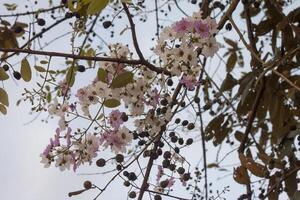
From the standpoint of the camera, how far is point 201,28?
5.20 ft

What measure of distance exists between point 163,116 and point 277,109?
955 millimetres

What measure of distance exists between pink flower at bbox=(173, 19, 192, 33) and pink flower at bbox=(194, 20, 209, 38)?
0.8 inches

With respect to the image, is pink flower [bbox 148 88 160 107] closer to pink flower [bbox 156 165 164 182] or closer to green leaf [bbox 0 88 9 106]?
pink flower [bbox 156 165 164 182]

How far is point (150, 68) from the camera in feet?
5.07

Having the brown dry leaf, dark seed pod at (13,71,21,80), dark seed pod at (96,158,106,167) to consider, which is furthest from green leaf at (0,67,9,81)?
the brown dry leaf

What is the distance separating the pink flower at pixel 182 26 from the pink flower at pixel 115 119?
0.30 metres

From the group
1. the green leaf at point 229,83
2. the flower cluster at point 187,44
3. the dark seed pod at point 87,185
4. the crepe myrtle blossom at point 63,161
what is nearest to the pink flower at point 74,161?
the crepe myrtle blossom at point 63,161

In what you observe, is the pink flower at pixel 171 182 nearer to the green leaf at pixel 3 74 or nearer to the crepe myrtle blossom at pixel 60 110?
the crepe myrtle blossom at pixel 60 110

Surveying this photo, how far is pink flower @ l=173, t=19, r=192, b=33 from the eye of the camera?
158 centimetres

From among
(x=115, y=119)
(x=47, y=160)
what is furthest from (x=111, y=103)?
(x=47, y=160)

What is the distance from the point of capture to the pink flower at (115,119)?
158cm

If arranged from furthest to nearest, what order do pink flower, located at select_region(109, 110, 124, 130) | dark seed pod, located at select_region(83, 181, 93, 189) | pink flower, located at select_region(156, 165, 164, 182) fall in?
pink flower, located at select_region(156, 165, 164, 182)
pink flower, located at select_region(109, 110, 124, 130)
dark seed pod, located at select_region(83, 181, 93, 189)

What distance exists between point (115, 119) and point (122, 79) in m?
0.14

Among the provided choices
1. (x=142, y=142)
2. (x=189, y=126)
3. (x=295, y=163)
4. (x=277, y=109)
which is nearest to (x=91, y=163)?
(x=142, y=142)
